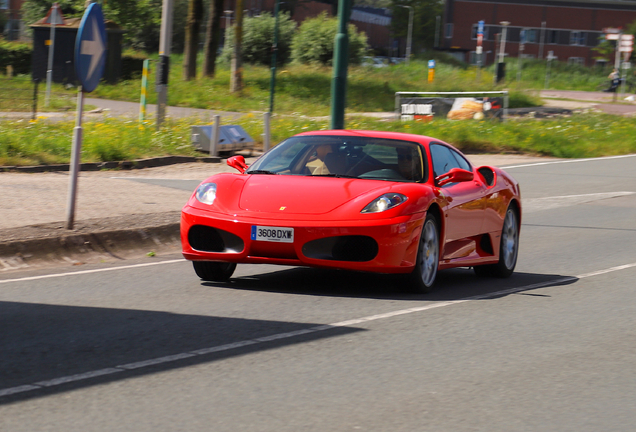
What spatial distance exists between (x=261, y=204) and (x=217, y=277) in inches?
40.7

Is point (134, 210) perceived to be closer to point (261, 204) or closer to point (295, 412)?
point (261, 204)

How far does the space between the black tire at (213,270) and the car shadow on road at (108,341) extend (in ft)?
4.69

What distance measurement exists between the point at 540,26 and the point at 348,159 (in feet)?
356

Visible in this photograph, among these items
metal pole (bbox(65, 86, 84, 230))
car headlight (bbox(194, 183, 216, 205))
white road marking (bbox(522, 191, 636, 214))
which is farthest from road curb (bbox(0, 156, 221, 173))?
car headlight (bbox(194, 183, 216, 205))

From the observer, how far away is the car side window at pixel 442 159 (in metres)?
8.50

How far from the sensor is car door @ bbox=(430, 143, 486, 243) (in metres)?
8.30

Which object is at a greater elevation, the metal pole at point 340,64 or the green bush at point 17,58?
the green bush at point 17,58

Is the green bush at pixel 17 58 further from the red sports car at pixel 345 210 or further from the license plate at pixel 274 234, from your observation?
the license plate at pixel 274 234

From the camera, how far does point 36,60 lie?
138 feet

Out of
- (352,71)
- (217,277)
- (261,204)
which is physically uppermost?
(352,71)

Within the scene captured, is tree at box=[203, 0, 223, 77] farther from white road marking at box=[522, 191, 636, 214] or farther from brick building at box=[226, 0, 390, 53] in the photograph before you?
brick building at box=[226, 0, 390, 53]

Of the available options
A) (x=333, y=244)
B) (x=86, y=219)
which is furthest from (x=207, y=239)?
(x=86, y=219)

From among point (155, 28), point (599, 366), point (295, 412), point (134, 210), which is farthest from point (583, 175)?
point (155, 28)

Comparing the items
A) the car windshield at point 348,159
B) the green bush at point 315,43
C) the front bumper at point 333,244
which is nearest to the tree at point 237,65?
the green bush at point 315,43
